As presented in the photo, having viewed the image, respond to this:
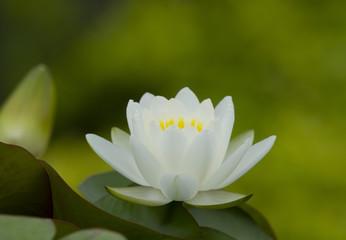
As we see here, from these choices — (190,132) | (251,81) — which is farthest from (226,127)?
(251,81)

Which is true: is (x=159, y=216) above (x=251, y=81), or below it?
below

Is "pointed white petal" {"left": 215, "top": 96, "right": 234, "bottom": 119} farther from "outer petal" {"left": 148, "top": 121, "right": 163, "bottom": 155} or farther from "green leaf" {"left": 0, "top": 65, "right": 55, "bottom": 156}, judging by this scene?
"green leaf" {"left": 0, "top": 65, "right": 55, "bottom": 156}

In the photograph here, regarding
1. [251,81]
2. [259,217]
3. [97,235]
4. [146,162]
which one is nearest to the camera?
[97,235]

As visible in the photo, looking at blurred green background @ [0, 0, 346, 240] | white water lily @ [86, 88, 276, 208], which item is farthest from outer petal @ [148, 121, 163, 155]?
blurred green background @ [0, 0, 346, 240]

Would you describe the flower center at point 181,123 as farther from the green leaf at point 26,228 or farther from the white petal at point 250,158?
the green leaf at point 26,228

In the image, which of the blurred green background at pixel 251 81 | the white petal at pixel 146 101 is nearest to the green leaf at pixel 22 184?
the white petal at pixel 146 101

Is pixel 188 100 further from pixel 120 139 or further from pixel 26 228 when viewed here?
pixel 26 228

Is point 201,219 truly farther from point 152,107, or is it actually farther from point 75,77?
point 75,77
